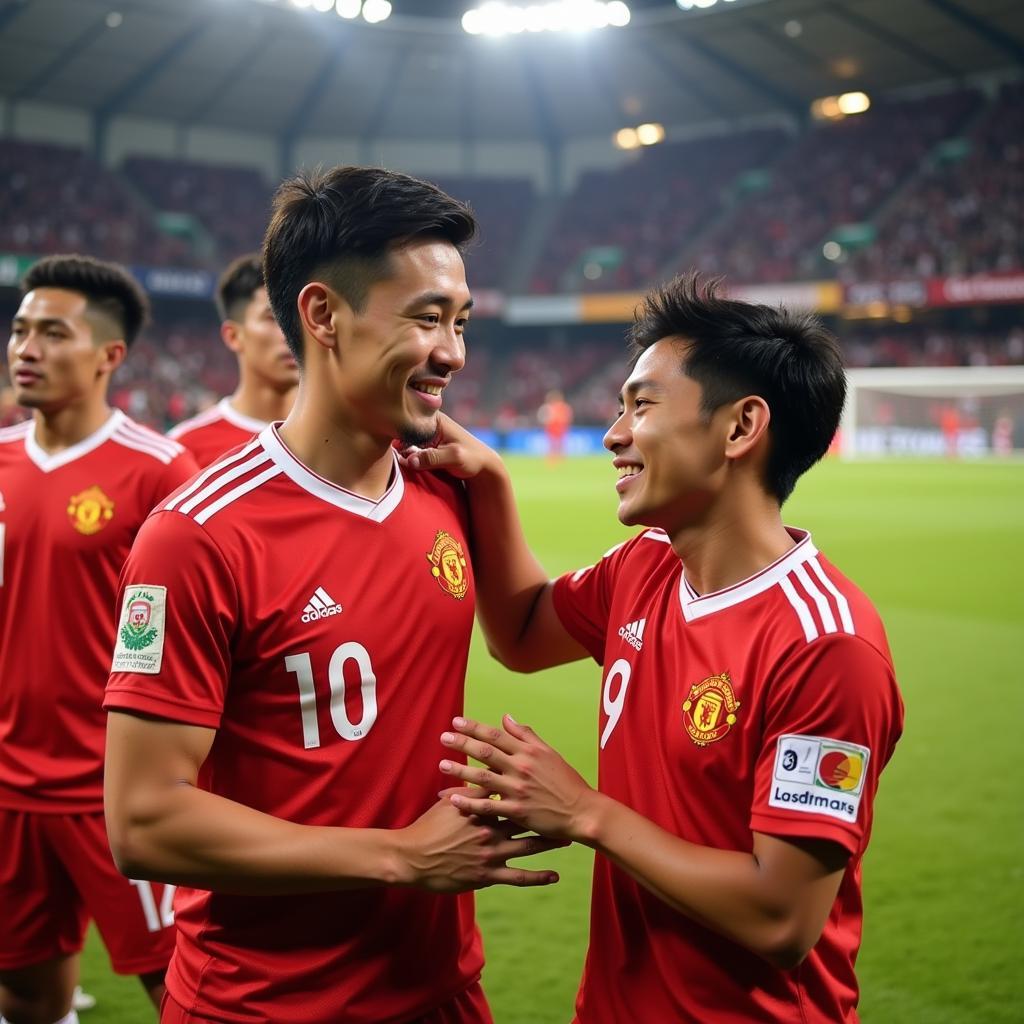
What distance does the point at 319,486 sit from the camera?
2.19 metres

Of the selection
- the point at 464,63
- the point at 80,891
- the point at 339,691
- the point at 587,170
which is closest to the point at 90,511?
the point at 80,891

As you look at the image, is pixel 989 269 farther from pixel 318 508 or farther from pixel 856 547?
pixel 318 508

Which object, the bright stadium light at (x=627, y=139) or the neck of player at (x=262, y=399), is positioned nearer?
the neck of player at (x=262, y=399)

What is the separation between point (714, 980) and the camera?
1984 mm

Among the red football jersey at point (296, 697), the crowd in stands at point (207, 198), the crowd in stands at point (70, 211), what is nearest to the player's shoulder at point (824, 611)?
the red football jersey at point (296, 697)

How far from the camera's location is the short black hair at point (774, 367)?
7.19 feet

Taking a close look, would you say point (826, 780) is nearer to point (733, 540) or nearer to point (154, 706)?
point (733, 540)

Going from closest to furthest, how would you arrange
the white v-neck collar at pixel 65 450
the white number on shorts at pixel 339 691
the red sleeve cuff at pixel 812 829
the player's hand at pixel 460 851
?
the red sleeve cuff at pixel 812 829 < the player's hand at pixel 460 851 < the white number on shorts at pixel 339 691 < the white v-neck collar at pixel 65 450

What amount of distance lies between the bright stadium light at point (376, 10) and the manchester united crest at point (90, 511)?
125 feet

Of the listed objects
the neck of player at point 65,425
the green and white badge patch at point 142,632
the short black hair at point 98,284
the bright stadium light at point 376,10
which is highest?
the bright stadium light at point 376,10

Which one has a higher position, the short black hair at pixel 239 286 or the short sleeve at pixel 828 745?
the short black hair at pixel 239 286

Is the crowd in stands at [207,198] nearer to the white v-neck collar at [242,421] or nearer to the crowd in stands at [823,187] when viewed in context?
the crowd in stands at [823,187]

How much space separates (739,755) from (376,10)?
4048 cm

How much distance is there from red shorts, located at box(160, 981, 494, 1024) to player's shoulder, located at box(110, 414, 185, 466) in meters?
1.80
